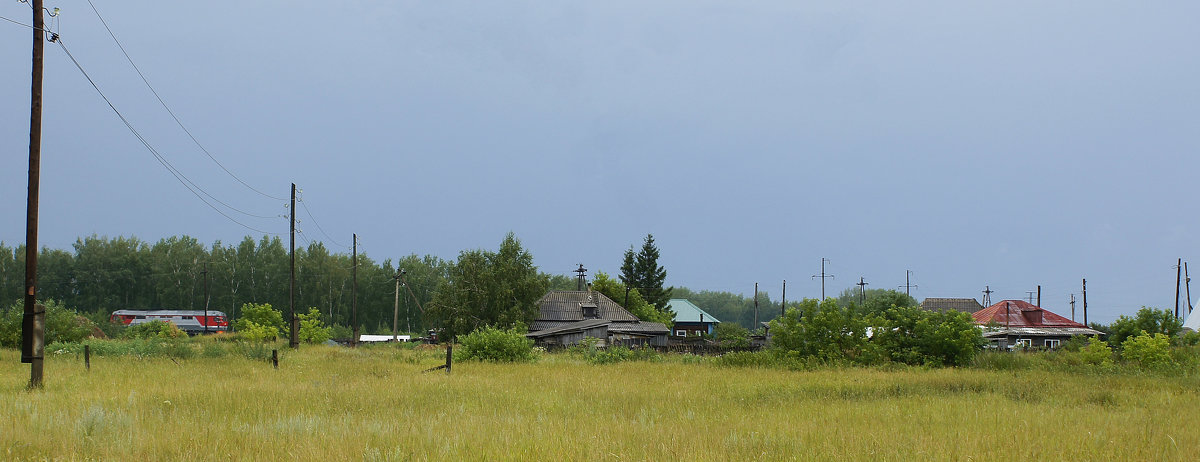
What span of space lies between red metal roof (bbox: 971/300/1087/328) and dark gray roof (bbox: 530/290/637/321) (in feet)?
115

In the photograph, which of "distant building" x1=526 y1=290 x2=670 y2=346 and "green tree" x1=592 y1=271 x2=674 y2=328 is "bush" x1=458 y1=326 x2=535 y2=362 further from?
"green tree" x1=592 y1=271 x2=674 y2=328

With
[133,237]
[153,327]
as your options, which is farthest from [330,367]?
[133,237]

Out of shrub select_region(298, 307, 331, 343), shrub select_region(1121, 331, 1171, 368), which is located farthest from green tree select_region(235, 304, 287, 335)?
shrub select_region(1121, 331, 1171, 368)

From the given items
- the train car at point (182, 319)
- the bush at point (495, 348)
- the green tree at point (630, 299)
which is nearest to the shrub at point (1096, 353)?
the bush at point (495, 348)

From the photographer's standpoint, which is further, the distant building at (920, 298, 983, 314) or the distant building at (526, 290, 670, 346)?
the distant building at (920, 298, 983, 314)

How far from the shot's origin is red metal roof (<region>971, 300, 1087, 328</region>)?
74.1 metres

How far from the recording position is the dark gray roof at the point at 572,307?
235ft

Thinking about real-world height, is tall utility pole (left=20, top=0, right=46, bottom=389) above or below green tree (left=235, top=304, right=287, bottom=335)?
above

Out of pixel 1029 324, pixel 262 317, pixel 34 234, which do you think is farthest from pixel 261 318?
pixel 1029 324

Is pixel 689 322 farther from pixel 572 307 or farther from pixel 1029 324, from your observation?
pixel 1029 324

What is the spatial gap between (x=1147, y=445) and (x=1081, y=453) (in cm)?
127

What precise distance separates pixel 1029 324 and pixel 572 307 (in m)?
44.1

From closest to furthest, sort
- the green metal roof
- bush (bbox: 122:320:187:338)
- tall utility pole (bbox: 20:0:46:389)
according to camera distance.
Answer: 1. tall utility pole (bbox: 20:0:46:389)
2. bush (bbox: 122:320:187:338)
3. the green metal roof

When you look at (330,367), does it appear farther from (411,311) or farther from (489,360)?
(411,311)
